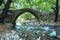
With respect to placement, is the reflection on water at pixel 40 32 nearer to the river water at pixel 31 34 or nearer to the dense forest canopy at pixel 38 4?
the river water at pixel 31 34

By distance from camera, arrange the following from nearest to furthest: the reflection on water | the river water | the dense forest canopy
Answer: the river water, the reflection on water, the dense forest canopy

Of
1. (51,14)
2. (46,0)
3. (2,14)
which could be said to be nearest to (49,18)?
(51,14)

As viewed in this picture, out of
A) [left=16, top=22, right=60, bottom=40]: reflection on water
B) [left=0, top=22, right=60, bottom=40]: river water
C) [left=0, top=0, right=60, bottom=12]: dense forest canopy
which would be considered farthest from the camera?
[left=0, top=0, right=60, bottom=12]: dense forest canopy

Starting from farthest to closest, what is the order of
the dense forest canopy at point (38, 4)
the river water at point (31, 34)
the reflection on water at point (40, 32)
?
the dense forest canopy at point (38, 4), the reflection on water at point (40, 32), the river water at point (31, 34)

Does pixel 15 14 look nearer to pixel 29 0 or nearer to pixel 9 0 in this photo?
pixel 29 0

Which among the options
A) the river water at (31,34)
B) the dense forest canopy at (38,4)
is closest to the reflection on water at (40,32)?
the river water at (31,34)

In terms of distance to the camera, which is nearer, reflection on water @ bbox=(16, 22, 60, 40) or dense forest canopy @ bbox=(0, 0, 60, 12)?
reflection on water @ bbox=(16, 22, 60, 40)

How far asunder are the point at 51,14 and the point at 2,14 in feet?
36.1

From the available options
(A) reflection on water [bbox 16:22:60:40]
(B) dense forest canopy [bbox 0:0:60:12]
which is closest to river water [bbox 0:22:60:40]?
(A) reflection on water [bbox 16:22:60:40]

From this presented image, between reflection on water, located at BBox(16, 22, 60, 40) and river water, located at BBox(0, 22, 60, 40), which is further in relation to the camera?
reflection on water, located at BBox(16, 22, 60, 40)

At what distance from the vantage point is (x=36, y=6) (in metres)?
37.2

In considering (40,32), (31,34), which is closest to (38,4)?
(40,32)

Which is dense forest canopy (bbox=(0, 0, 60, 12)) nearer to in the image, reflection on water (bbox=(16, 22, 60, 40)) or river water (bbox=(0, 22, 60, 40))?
reflection on water (bbox=(16, 22, 60, 40))

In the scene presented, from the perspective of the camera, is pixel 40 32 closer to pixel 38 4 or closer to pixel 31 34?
pixel 31 34
